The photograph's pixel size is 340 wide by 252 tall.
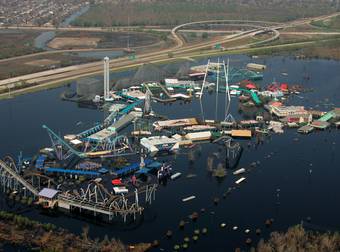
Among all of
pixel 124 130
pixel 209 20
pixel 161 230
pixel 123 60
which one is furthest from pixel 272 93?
pixel 209 20

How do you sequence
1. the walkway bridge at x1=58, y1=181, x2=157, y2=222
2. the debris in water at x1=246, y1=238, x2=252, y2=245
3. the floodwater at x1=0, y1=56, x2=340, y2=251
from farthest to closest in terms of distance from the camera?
1. the walkway bridge at x1=58, y1=181, x2=157, y2=222
2. the floodwater at x1=0, y1=56, x2=340, y2=251
3. the debris in water at x1=246, y1=238, x2=252, y2=245

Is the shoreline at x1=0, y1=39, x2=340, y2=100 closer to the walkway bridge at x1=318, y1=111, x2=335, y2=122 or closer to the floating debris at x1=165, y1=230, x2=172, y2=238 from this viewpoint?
the walkway bridge at x1=318, y1=111, x2=335, y2=122

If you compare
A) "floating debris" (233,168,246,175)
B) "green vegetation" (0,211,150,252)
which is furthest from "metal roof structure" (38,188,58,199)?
"floating debris" (233,168,246,175)

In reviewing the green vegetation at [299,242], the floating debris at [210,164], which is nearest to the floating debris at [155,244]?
the green vegetation at [299,242]

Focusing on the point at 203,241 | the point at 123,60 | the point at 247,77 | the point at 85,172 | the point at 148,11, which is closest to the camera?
the point at 203,241

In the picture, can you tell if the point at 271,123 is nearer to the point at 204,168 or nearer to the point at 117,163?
the point at 204,168

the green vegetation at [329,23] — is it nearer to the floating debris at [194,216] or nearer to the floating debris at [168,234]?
the floating debris at [194,216]
